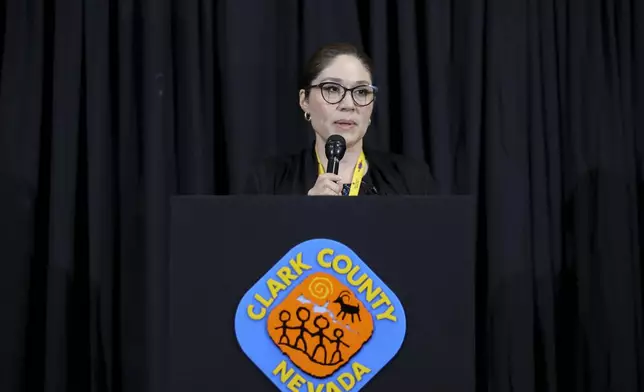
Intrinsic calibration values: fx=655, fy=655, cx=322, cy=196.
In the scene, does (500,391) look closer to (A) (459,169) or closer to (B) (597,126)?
(A) (459,169)

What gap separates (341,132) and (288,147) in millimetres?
562

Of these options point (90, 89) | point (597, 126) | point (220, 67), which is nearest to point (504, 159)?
point (597, 126)

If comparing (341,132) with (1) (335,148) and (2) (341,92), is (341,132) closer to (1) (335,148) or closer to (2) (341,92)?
(2) (341,92)

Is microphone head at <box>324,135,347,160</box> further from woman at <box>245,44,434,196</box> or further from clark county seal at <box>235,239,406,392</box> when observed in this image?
clark county seal at <box>235,239,406,392</box>

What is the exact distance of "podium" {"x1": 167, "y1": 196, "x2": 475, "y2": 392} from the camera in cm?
88

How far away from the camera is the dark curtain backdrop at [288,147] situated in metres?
1.97

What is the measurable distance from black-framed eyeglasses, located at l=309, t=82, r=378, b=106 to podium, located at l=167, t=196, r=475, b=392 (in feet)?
2.31

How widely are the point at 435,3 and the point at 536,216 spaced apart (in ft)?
2.49

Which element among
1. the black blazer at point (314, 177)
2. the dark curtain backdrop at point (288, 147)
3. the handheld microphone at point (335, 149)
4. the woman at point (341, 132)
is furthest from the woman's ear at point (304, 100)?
the dark curtain backdrop at point (288, 147)

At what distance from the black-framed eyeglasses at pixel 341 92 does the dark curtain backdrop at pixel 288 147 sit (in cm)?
52

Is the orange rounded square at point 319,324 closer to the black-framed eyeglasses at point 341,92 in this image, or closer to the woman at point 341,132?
the woman at point 341,132

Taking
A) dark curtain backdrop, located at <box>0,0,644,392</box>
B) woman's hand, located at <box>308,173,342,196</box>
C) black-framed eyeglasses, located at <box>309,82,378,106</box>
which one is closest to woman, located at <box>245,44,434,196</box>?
black-framed eyeglasses, located at <box>309,82,378,106</box>

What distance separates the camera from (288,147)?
2.10m

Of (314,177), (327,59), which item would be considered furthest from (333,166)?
(327,59)
